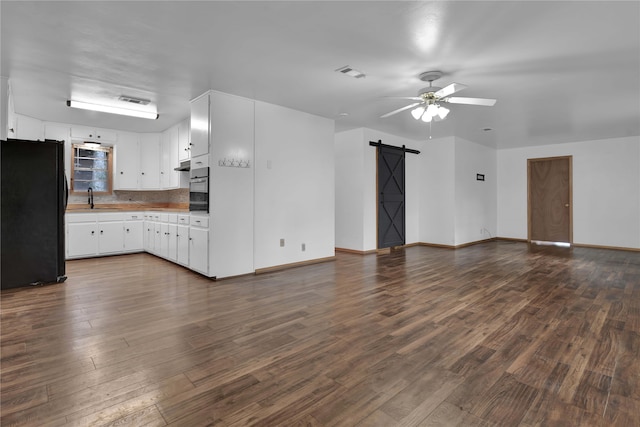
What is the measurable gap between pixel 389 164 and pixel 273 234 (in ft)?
11.3

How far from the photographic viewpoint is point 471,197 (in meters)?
8.13

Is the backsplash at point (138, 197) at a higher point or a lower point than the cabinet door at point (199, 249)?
higher

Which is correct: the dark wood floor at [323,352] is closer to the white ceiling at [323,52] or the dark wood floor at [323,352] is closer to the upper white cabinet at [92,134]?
the white ceiling at [323,52]

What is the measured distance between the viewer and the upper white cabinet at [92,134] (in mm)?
6305

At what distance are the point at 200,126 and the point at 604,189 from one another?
8.99 metres

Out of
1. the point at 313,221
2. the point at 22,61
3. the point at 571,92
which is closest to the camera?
the point at 22,61

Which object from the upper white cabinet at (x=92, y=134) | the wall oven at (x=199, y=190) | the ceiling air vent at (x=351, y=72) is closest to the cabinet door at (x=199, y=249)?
the wall oven at (x=199, y=190)

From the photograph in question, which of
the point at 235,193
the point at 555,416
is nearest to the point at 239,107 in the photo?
the point at 235,193

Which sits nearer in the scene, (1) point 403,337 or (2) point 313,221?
(1) point 403,337

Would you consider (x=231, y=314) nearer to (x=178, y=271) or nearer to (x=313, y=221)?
(x=178, y=271)

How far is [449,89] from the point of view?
3.49m

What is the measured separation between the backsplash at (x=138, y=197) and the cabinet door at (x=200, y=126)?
2411 millimetres

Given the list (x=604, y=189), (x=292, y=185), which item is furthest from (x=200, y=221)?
(x=604, y=189)

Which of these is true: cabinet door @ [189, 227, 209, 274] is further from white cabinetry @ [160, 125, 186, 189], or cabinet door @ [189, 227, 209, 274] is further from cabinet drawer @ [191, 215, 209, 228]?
white cabinetry @ [160, 125, 186, 189]
